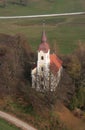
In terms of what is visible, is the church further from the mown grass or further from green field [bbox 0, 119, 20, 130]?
the mown grass

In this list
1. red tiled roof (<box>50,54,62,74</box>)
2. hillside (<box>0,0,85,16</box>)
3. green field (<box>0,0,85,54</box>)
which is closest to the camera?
red tiled roof (<box>50,54,62,74</box>)

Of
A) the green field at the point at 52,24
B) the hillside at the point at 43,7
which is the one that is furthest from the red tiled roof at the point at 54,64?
the hillside at the point at 43,7

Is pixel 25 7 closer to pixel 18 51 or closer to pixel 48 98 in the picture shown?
pixel 18 51

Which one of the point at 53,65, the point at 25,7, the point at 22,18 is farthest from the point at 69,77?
the point at 25,7

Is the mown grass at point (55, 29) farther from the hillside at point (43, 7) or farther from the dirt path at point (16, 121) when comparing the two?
the dirt path at point (16, 121)

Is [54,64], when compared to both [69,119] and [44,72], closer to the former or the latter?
[44,72]

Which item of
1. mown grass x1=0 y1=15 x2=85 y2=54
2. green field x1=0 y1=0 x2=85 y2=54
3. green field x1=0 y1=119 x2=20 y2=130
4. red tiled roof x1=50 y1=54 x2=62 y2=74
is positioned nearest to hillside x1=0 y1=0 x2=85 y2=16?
green field x1=0 y1=0 x2=85 y2=54
